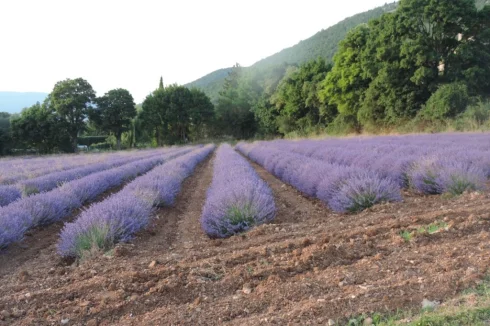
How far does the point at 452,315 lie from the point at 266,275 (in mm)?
1264

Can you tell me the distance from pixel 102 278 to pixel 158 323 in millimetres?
918

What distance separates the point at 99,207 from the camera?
4473 mm

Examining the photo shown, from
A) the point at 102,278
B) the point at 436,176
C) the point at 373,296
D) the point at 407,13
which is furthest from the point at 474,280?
the point at 407,13

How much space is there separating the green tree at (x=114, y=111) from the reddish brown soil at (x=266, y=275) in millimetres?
39186

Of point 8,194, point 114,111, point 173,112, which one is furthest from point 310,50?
point 8,194

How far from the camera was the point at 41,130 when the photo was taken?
37.7m

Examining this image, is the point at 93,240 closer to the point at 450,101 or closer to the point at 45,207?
the point at 45,207

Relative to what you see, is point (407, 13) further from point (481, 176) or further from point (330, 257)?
point (330, 257)

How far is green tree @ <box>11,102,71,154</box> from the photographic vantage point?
122ft

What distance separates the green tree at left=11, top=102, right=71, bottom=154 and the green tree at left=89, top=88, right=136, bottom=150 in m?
3.56

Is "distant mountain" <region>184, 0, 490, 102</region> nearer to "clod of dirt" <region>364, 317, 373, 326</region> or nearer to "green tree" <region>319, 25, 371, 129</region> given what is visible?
Answer: "green tree" <region>319, 25, 371, 129</region>

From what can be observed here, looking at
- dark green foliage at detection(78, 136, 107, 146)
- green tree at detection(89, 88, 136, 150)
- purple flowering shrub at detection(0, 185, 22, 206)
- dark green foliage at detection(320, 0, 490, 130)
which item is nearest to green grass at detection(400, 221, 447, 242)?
purple flowering shrub at detection(0, 185, 22, 206)

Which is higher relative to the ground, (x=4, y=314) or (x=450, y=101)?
(x=450, y=101)

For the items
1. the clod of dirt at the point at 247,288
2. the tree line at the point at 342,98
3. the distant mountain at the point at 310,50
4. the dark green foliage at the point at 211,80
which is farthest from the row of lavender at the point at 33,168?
the dark green foliage at the point at 211,80
